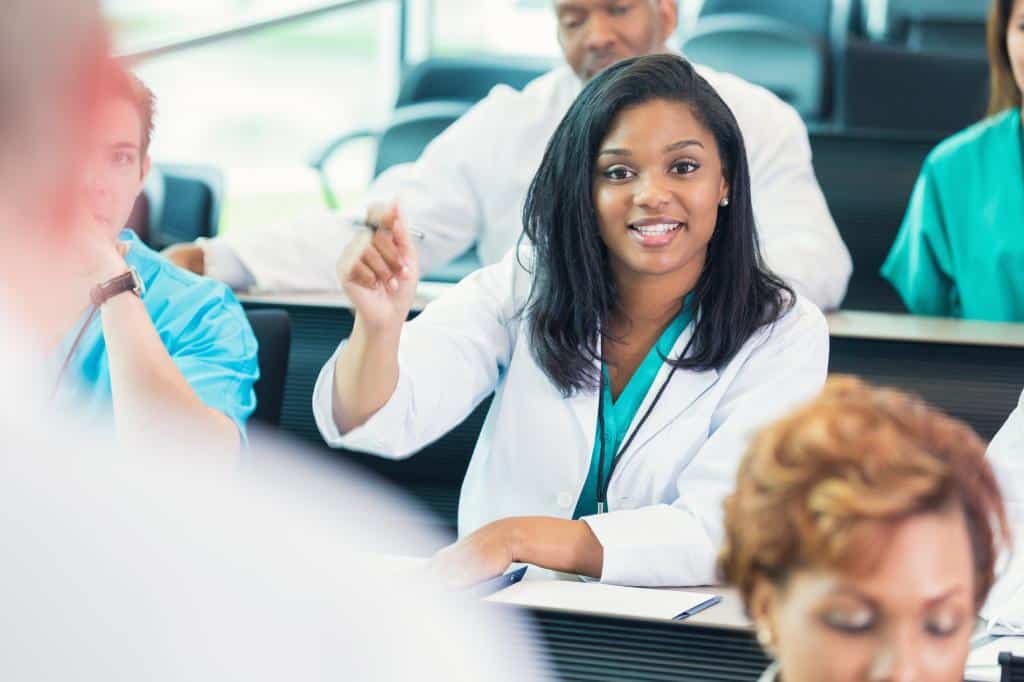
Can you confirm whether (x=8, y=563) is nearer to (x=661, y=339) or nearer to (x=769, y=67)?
(x=661, y=339)

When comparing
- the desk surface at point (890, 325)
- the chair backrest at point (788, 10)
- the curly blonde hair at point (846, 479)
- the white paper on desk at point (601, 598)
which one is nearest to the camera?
the curly blonde hair at point (846, 479)

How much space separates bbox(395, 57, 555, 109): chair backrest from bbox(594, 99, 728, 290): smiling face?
2.12 m

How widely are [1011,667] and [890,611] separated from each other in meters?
0.58

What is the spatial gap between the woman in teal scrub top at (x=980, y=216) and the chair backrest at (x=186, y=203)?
145cm

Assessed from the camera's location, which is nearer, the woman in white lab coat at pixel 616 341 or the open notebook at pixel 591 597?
the open notebook at pixel 591 597

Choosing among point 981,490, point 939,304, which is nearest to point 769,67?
point 939,304

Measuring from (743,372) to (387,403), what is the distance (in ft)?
1.43

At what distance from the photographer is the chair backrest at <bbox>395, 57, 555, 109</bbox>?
4.03 meters

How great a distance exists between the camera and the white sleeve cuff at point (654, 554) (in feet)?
5.58

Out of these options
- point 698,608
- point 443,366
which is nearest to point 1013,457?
point 698,608

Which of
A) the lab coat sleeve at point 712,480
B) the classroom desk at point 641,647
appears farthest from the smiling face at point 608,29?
the classroom desk at point 641,647

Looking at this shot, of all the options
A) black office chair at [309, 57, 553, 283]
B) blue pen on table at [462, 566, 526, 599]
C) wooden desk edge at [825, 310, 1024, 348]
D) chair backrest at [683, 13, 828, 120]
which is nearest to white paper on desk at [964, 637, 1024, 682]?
blue pen on table at [462, 566, 526, 599]

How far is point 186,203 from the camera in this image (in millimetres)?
3352

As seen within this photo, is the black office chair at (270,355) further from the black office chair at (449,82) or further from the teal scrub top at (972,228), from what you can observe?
the black office chair at (449,82)
